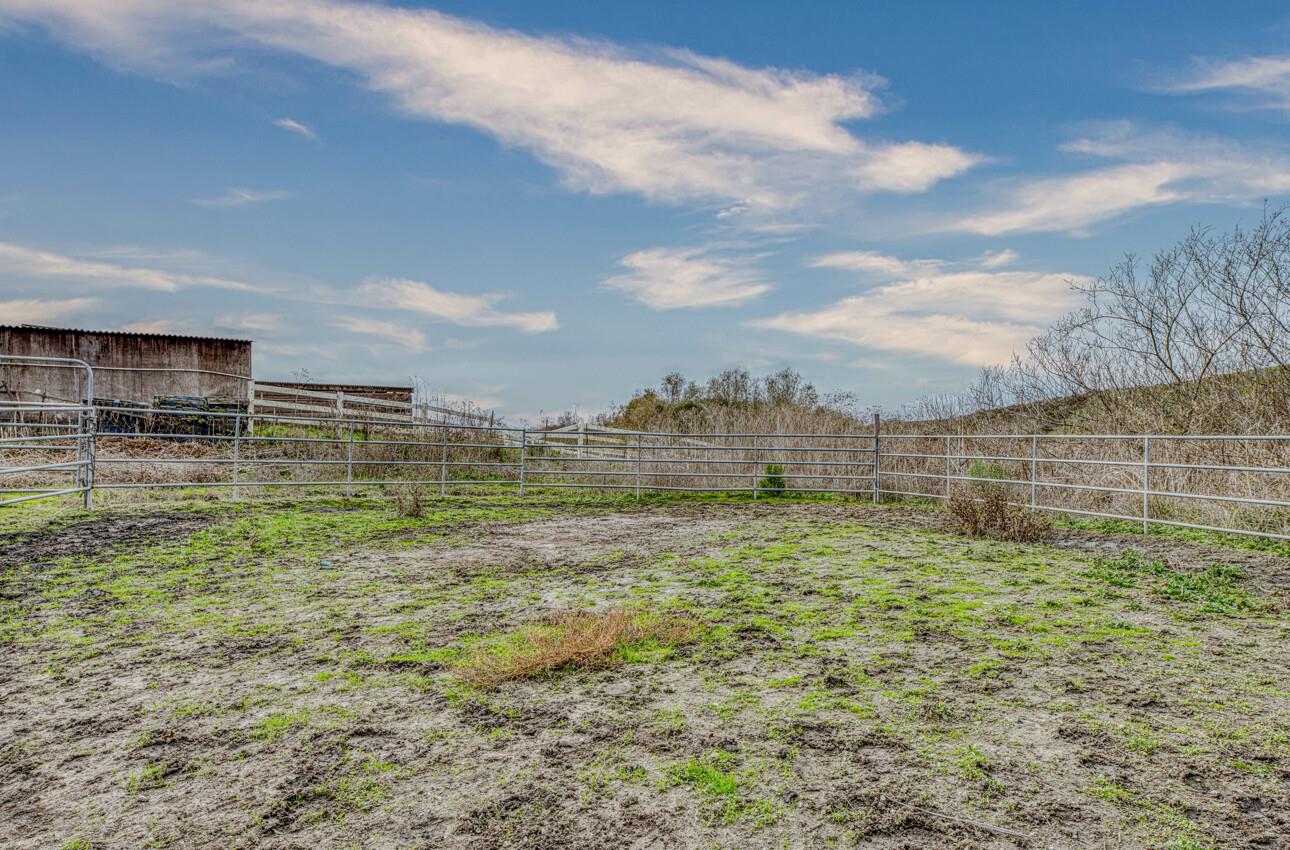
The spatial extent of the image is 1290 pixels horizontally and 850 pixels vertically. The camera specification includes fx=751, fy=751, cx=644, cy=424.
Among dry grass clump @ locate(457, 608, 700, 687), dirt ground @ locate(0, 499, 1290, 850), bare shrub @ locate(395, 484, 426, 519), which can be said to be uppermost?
bare shrub @ locate(395, 484, 426, 519)

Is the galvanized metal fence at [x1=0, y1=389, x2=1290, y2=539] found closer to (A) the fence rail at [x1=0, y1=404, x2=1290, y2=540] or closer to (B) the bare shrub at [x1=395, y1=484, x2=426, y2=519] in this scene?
(A) the fence rail at [x1=0, y1=404, x2=1290, y2=540]

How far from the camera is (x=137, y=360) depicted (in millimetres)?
21984

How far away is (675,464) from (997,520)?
260 inches

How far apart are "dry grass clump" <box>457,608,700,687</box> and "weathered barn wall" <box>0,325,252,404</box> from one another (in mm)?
20665

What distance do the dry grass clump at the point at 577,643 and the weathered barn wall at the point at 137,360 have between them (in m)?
20.7

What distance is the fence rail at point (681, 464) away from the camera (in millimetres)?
8988

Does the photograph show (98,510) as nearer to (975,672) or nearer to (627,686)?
(627,686)

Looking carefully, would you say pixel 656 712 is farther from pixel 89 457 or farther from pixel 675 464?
pixel 675 464

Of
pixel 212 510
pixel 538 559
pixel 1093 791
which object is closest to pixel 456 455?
pixel 212 510

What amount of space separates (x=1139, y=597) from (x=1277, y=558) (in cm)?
254

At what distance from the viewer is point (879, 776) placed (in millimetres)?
2344

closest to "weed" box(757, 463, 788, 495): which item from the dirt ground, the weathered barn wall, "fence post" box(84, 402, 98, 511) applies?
the dirt ground

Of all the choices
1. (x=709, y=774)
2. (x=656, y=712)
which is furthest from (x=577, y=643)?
(x=709, y=774)

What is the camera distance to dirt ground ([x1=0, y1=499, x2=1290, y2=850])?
2.13m
